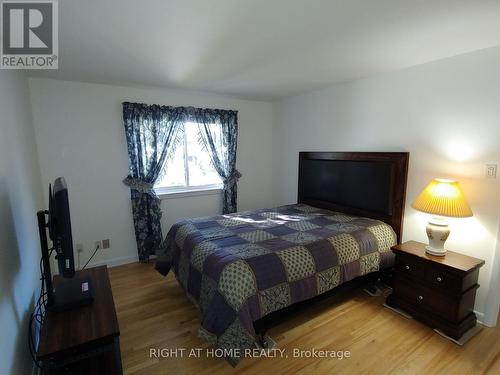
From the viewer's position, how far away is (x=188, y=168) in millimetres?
3838

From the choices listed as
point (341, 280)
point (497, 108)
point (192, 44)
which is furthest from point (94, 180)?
point (497, 108)

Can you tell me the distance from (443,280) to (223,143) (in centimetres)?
308

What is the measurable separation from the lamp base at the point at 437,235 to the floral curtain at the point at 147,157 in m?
3.05

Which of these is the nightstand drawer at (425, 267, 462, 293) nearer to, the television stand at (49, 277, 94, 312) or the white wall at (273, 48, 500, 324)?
the white wall at (273, 48, 500, 324)

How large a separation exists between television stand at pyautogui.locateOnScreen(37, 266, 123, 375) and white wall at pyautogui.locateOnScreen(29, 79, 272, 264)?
1925mm

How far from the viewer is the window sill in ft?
11.9

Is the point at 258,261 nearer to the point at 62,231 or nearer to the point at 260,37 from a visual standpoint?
the point at 62,231

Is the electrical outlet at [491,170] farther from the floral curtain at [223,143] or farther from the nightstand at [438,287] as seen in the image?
the floral curtain at [223,143]

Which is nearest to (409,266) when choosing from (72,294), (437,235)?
(437,235)

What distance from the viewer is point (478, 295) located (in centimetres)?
226

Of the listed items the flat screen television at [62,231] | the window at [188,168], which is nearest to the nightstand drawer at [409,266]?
the flat screen television at [62,231]

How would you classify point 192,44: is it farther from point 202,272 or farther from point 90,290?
point 90,290

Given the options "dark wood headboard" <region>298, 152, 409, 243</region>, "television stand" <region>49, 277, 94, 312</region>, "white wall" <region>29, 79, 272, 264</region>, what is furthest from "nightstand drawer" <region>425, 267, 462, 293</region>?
"white wall" <region>29, 79, 272, 264</region>

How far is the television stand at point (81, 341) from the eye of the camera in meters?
1.23
